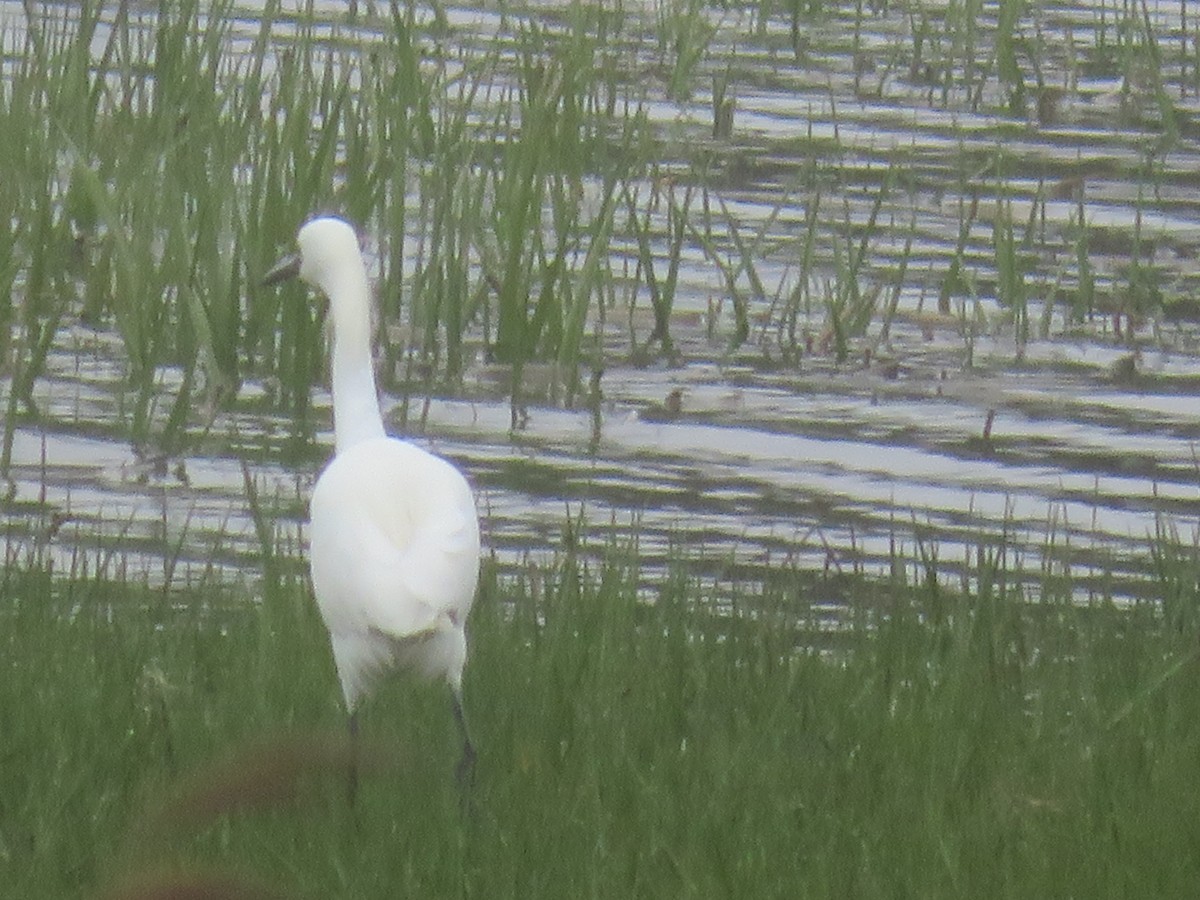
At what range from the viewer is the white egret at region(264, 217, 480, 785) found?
4129mm

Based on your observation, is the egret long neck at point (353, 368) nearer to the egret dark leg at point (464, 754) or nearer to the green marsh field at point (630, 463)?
the green marsh field at point (630, 463)

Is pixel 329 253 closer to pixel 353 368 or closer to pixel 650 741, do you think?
pixel 353 368

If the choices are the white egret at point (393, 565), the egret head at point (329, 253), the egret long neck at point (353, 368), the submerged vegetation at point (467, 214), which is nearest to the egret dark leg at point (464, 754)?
the white egret at point (393, 565)

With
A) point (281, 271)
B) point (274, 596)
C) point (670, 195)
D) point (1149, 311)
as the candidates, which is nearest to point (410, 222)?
point (670, 195)

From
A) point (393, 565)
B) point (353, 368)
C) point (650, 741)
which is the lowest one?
point (650, 741)

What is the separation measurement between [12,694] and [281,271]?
207 centimetres

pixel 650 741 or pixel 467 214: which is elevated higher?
pixel 467 214

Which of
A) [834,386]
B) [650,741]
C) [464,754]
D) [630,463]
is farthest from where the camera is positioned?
[834,386]

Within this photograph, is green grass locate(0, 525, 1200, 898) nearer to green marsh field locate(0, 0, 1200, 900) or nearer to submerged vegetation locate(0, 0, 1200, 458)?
green marsh field locate(0, 0, 1200, 900)

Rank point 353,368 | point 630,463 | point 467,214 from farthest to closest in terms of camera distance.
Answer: point 467,214, point 630,463, point 353,368

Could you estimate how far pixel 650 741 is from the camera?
426cm

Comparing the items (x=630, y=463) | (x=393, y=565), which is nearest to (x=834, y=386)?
(x=630, y=463)

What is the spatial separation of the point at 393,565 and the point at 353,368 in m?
1.23

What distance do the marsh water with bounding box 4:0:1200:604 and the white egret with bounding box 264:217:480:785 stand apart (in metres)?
0.76
